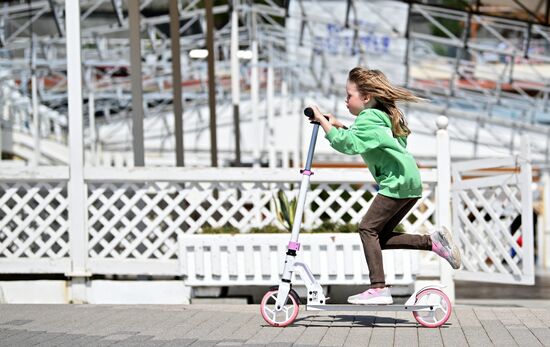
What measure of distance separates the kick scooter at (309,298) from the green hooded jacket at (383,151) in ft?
0.86

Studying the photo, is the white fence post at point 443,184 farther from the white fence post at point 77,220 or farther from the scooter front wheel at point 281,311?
the scooter front wheel at point 281,311

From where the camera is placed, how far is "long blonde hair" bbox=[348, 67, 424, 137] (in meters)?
7.49

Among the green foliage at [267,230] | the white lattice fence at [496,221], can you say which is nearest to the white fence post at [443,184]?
the white lattice fence at [496,221]

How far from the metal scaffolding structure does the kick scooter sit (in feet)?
43.3

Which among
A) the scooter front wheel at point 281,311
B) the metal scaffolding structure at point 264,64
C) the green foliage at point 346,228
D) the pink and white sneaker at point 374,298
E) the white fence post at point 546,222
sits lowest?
the white fence post at point 546,222

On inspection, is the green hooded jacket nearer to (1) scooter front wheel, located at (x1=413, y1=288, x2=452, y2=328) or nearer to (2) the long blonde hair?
(2) the long blonde hair

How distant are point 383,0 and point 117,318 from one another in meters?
17.7

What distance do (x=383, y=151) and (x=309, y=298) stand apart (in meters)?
0.96

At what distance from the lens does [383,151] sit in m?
7.38

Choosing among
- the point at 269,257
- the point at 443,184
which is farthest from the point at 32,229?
the point at 443,184

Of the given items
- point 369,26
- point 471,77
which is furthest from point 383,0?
point 471,77

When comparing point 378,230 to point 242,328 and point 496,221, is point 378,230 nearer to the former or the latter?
point 242,328

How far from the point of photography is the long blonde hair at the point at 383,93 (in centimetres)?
749

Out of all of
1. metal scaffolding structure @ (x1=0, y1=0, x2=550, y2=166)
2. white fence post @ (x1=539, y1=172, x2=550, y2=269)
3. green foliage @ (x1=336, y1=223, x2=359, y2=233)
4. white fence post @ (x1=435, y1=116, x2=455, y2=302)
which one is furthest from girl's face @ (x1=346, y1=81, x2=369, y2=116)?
white fence post @ (x1=539, y1=172, x2=550, y2=269)
